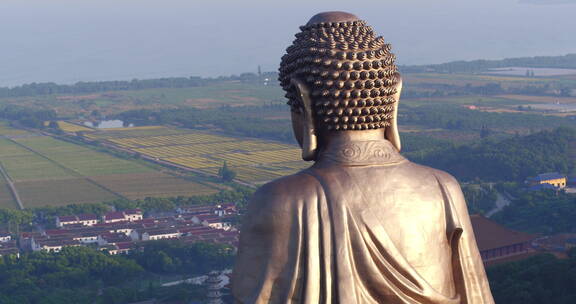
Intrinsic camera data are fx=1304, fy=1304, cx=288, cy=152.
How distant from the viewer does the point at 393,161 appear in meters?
5.23

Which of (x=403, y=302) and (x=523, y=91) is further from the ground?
(x=403, y=302)

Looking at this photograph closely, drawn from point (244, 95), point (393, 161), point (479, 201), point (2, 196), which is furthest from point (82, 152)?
point (393, 161)

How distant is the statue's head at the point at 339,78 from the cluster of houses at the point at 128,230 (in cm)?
4218

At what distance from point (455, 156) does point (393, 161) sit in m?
65.2

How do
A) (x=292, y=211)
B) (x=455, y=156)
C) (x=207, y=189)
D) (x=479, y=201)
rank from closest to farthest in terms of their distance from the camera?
(x=292, y=211) < (x=479, y=201) < (x=207, y=189) < (x=455, y=156)

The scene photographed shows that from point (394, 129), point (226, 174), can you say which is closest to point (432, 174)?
point (394, 129)

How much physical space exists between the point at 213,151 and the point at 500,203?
2886 cm

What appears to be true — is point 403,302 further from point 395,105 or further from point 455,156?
point 455,156

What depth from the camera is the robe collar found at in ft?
17.0

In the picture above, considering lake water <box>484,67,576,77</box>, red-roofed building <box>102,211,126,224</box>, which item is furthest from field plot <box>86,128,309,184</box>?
lake water <box>484,67,576,77</box>

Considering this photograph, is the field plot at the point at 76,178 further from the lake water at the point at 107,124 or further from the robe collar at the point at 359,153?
the robe collar at the point at 359,153

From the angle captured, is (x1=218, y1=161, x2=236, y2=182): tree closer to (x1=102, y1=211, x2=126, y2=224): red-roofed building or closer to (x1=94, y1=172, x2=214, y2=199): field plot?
(x1=94, y1=172, x2=214, y2=199): field plot

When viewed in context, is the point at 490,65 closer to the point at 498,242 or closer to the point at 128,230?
the point at 128,230

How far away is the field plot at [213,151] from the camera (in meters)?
70.2
